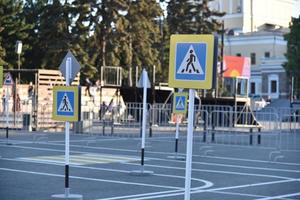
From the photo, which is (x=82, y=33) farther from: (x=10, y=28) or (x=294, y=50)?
(x=294, y=50)

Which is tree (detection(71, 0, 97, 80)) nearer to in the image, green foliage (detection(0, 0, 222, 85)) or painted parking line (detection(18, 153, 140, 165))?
green foliage (detection(0, 0, 222, 85))

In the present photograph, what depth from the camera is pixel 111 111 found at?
103 ft

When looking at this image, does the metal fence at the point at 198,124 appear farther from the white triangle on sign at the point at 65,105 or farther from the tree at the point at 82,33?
the tree at the point at 82,33

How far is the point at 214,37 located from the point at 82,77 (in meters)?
46.9

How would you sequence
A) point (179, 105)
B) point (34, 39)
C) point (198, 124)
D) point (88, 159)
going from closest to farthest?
point (88, 159), point (179, 105), point (198, 124), point (34, 39)

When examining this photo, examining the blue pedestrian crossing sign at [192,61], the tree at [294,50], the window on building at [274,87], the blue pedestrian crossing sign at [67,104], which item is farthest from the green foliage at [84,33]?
the window on building at [274,87]

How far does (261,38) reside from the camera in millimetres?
104812

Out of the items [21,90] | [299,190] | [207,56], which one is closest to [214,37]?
[207,56]

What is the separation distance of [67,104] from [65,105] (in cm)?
5

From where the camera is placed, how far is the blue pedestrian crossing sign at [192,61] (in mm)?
7621

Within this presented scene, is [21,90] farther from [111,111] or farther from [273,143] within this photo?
[273,143]

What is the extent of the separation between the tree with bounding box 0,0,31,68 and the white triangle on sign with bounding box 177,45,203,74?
1843 inches

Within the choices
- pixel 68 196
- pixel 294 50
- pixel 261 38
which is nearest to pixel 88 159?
pixel 68 196

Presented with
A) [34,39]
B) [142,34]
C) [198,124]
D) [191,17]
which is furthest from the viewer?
[191,17]
